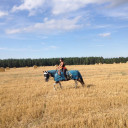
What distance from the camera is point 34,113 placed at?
20.5ft

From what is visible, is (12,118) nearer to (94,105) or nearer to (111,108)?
(94,105)

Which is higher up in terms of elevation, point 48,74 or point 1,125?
point 48,74

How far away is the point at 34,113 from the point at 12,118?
856 millimetres

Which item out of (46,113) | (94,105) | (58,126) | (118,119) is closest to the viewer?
(58,126)

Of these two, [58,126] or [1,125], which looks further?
[1,125]

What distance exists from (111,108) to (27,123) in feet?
11.8

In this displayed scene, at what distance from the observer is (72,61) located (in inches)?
3250

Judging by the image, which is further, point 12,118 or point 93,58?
point 93,58

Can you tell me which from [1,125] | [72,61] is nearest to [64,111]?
[1,125]

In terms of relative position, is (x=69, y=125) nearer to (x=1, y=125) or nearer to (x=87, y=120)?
(x=87, y=120)

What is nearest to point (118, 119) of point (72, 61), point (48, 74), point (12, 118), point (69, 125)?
point (69, 125)

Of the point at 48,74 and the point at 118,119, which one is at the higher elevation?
the point at 48,74

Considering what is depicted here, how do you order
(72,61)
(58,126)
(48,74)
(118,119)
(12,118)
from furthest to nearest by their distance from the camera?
(72,61) → (48,74) → (12,118) → (118,119) → (58,126)

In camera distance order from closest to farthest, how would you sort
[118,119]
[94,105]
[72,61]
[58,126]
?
[58,126]
[118,119]
[94,105]
[72,61]
